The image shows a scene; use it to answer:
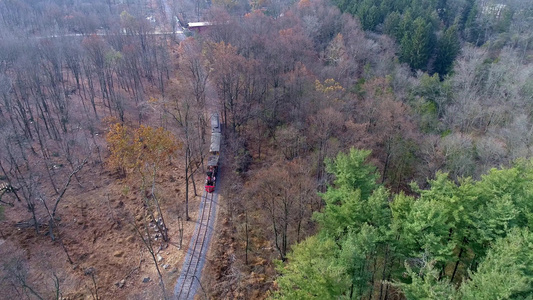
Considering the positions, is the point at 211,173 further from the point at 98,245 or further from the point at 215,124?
the point at 98,245

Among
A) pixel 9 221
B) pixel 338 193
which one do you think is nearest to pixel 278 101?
pixel 338 193

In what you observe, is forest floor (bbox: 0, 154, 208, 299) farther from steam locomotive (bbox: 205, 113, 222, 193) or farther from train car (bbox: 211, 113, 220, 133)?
train car (bbox: 211, 113, 220, 133)

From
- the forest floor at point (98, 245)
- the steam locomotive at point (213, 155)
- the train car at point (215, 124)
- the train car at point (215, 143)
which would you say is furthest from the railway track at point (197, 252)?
the train car at point (215, 124)

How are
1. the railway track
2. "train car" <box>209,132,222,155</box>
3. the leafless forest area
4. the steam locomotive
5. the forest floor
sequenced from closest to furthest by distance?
the railway track → the forest floor → the leafless forest area → the steam locomotive → "train car" <box>209,132,222,155</box>

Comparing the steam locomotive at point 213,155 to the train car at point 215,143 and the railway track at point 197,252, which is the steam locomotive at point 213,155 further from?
the railway track at point 197,252

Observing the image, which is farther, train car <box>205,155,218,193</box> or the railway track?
train car <box>205,155,218,193</box>

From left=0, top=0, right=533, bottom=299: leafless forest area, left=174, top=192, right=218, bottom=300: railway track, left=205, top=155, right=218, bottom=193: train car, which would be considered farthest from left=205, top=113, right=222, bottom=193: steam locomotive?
left=0, top=0, right=533, bottom=299: leafless forest area
